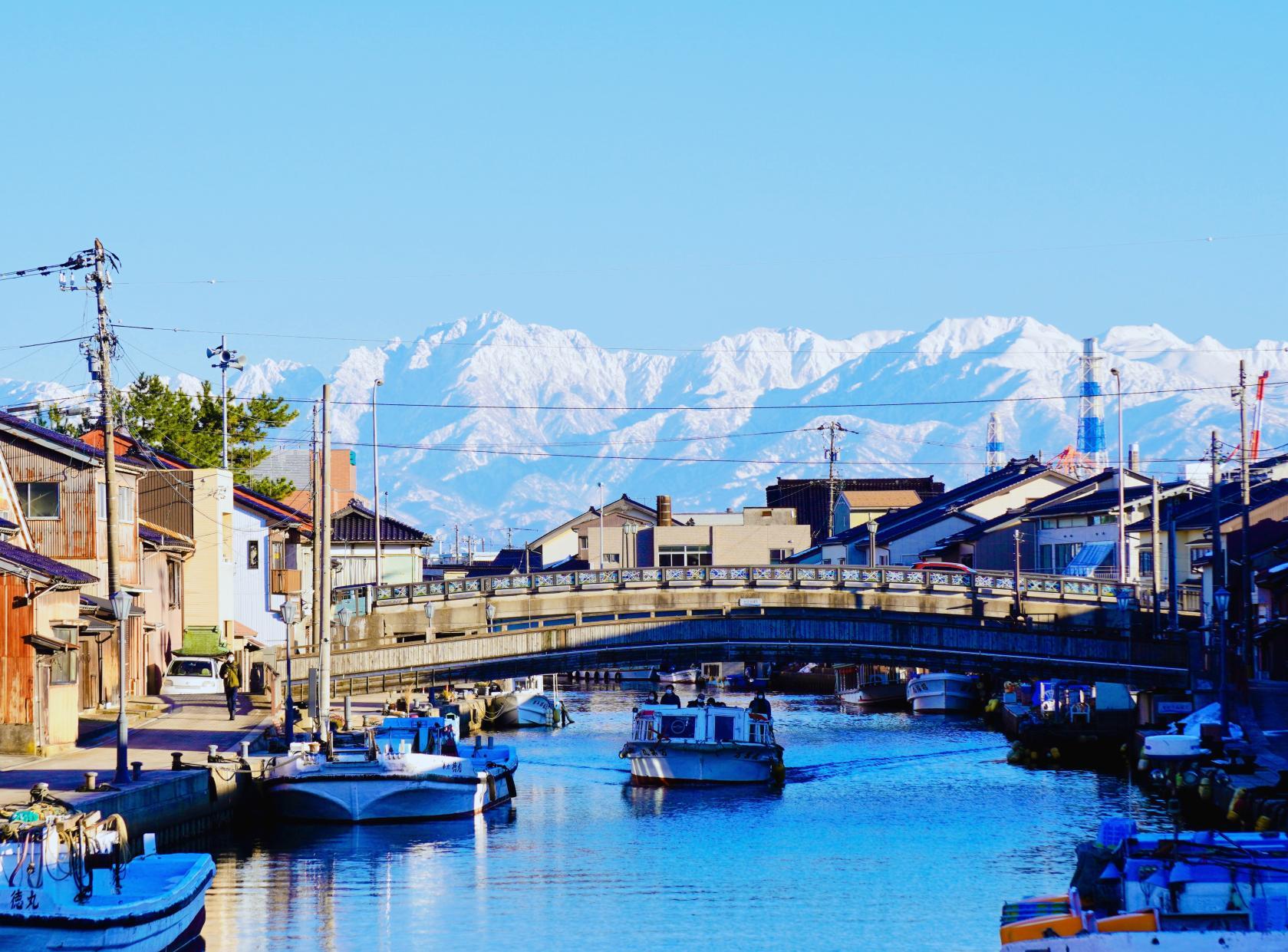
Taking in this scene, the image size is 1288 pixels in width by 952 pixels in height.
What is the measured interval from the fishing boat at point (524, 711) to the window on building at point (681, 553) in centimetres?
4868

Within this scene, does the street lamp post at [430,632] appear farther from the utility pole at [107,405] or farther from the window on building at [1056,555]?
the window on building at [1056,555]

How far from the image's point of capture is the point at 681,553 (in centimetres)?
14200

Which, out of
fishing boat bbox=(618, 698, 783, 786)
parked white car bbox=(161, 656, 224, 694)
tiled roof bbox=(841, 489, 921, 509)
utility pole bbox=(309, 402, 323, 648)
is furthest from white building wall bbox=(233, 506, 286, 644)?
tiled roof bbox=(841, 489, 921, 509)

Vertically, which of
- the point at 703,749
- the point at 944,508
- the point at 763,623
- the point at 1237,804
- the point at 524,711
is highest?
the point at 944,508

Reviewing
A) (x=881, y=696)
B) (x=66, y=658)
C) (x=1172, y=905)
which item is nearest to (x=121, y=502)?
(x=66, y=658)

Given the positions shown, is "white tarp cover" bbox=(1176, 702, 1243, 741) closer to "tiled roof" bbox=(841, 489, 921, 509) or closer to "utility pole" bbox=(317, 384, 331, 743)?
"utility pole" bbox=(317, 384, 331, 743)

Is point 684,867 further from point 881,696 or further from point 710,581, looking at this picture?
point 881,696

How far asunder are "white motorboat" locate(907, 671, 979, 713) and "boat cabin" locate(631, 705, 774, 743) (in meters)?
39.3

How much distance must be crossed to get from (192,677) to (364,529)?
46133 millimetres

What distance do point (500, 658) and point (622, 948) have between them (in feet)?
105

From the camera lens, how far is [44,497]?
185 feet

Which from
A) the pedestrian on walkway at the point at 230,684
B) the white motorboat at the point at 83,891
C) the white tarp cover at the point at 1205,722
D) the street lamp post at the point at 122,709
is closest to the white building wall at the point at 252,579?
the pedestrian on walkway at the point at 230,684

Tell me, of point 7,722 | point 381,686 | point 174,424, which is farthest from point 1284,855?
point 174,424

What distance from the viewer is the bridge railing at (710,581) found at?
66.6 meters
